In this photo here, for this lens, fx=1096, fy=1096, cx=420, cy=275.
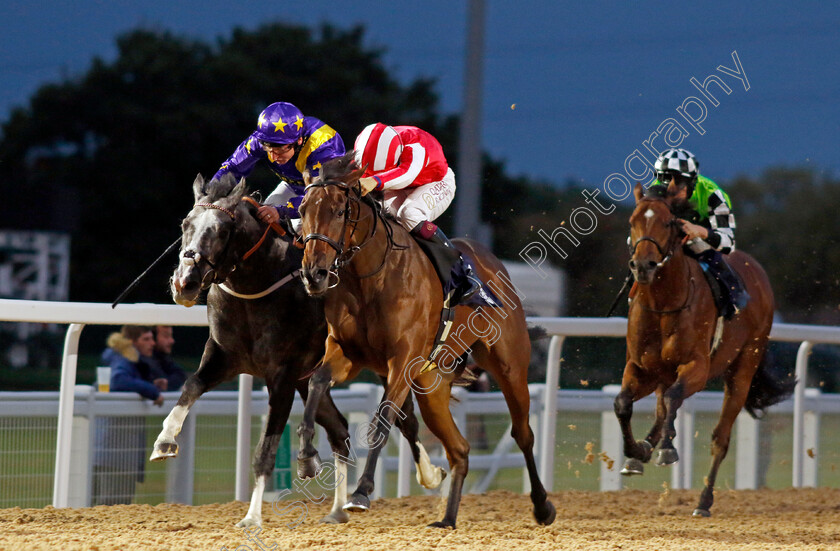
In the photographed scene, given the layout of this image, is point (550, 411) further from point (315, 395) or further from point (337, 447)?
point (315, 395)

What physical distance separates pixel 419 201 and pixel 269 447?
1322 millimetres

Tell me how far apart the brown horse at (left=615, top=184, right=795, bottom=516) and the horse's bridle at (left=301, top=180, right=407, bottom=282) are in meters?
1.48

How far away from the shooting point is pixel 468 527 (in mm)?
5000

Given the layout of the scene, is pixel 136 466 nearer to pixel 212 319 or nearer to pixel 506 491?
pixel 212 319

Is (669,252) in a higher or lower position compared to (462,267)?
higher

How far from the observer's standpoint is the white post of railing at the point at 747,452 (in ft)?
25.9

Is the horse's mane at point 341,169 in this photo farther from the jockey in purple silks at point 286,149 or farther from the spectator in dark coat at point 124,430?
the spectator in dark coat at point 124,430

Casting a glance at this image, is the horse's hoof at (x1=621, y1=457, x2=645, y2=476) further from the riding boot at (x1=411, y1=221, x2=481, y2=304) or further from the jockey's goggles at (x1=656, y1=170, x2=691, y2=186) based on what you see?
the jockey's goggles at (x1=656, y1=170, x2=691, y2=186)

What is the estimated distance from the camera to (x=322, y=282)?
4.06m

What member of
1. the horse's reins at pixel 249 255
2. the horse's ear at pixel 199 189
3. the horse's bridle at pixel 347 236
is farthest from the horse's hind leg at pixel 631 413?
the horse's ear at pixel 199 189

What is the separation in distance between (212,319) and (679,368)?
2438mm

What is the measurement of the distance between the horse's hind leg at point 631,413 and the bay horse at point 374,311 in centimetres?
90

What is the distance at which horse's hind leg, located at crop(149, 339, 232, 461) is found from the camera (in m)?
4.28

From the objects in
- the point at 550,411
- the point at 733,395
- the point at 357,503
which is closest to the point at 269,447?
the point at 357,503
